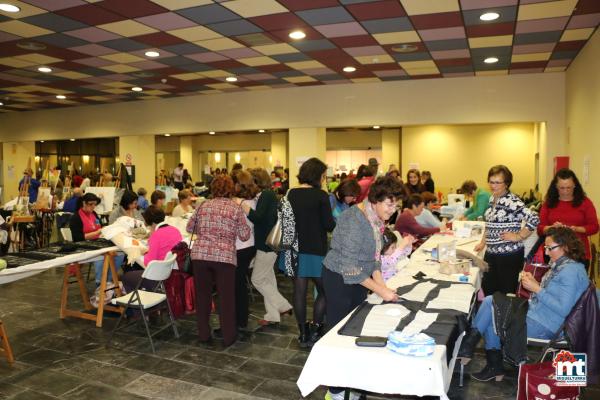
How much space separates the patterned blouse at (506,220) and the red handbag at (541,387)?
1436 millimetres

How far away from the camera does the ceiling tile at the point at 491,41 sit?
602 cm

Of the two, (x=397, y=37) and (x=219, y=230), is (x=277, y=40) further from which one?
(x=219, y=230)

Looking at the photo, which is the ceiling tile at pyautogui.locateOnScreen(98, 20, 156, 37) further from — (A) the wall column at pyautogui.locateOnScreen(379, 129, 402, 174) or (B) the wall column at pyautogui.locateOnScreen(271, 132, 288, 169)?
(A) the wall column at pyautogui.locateOnScreen(379, 129, 402, 174)

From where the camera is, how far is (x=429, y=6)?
193 inches

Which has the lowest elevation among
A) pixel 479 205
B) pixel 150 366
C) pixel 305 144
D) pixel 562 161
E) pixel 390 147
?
pixel 150 366

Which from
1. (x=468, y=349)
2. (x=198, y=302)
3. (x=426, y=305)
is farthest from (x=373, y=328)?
(x=198, y=302)

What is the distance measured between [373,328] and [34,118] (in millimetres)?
13314

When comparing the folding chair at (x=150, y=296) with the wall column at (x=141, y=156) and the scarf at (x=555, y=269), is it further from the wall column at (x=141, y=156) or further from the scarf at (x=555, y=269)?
the wall column at (x=141, y=156)

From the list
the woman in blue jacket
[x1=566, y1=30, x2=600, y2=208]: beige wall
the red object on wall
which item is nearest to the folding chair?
Answer: the woman in blue jacket

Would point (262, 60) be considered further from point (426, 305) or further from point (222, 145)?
point (222, 145)

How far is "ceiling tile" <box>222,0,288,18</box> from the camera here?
15.7 feet

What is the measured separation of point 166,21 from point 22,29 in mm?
1779

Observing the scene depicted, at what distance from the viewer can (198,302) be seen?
13.3 feet

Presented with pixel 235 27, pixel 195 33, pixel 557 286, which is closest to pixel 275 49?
pixel 235 27
